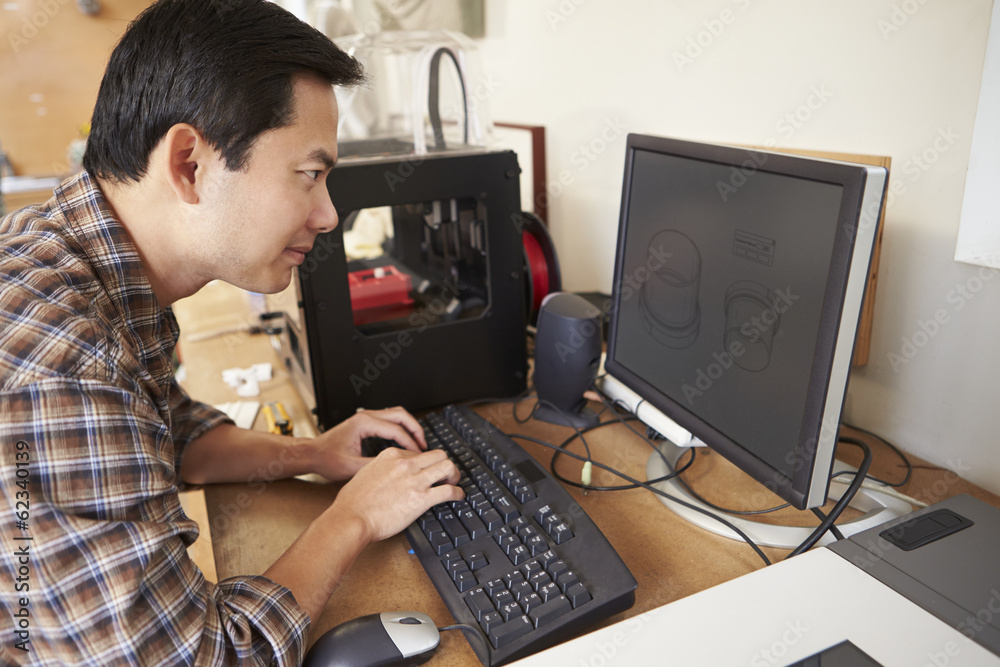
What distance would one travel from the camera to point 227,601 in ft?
1.94

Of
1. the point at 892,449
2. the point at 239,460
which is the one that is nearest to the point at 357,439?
the point at 239,460

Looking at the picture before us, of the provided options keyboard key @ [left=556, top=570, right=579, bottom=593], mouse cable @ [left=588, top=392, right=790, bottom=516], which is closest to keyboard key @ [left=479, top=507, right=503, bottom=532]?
keyboard key @ [left=556, top=570, right=579, bottom=593]

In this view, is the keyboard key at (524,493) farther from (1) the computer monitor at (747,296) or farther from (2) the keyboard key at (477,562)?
(1) the computer monitor at (747,296)

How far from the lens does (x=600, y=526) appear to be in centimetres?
77

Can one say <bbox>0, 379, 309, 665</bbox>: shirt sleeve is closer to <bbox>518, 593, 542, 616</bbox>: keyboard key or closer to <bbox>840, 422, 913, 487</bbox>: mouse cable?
<bbox>518, 593, 542, 616</bbox>: keyboard key

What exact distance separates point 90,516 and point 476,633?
33cm

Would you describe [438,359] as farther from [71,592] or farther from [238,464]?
[71,592]

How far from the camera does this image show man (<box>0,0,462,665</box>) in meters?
0.51

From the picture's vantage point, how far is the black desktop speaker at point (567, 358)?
3.27ft

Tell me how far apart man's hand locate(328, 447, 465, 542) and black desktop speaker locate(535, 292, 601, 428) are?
27 centimetres

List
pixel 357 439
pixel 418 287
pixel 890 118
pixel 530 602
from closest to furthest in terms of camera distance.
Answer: pixel 530 602, pixel 890 118, pixel 357 439, pixel 418 287

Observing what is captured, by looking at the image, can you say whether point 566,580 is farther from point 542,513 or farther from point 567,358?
point 567,358

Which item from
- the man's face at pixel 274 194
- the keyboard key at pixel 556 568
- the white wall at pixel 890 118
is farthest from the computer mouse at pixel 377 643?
the white wall at pixel 890 118

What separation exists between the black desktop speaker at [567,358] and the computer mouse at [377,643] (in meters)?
0.48
